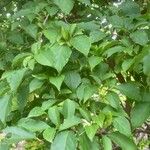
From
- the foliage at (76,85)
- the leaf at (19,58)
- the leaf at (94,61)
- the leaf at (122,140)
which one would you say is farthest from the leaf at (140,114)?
the leaf at (19,58)

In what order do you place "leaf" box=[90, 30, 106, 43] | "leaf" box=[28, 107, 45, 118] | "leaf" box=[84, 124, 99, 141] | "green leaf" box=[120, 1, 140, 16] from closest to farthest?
1. "leaf" box=[84, 124, 99, 141]
2. "leaf" box=[28, 107, 45, 118]
3. "leaf" box=[90, 30, 106, 43]
4. "green leaf" box=[120, 1, 140, 16]

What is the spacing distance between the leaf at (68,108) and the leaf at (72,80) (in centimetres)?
9

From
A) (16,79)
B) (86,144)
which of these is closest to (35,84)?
(16,79)

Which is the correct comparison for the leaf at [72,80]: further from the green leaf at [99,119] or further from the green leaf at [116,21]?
the green leaf at [116,21]

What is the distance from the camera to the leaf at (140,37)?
4.33 ft

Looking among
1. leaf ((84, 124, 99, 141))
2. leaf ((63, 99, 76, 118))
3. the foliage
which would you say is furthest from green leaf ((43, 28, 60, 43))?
leaf ((84, 124, 99, 141))

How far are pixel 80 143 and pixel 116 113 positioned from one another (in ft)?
0.56

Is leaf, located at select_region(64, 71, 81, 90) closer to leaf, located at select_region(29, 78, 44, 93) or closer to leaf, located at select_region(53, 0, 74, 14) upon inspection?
leaf, located at select_region(29, 78, 44, 93)

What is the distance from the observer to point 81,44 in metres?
1.26

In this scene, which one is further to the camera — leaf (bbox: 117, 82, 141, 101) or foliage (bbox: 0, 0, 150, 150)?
leaf (bbox: 117, 82, 141, 101)

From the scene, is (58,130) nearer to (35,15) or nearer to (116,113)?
(116,113)

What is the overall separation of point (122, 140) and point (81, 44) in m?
0.33

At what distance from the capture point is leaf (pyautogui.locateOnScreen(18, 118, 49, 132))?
1.18 meters

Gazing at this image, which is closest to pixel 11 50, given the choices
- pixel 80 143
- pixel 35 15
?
pixel 35 15
